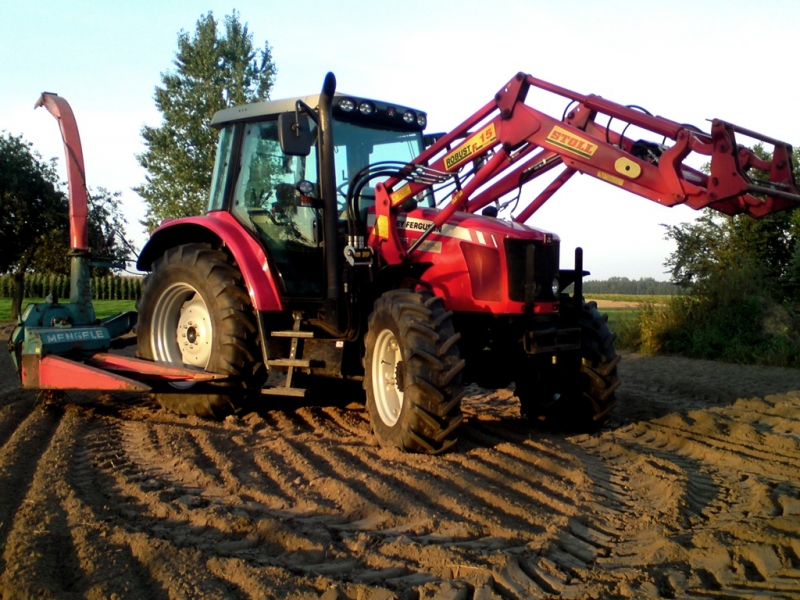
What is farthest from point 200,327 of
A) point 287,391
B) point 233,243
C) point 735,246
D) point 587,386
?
point 735,246

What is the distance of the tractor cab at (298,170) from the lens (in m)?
5.97

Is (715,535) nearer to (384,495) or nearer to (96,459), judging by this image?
(384,495)

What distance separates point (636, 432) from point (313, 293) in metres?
2.82

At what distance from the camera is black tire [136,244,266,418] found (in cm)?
601

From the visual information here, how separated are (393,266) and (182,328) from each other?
2.20 meters

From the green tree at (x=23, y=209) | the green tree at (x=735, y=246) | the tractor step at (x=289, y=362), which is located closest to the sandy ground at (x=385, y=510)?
the tractor step at (x=289, y=362)

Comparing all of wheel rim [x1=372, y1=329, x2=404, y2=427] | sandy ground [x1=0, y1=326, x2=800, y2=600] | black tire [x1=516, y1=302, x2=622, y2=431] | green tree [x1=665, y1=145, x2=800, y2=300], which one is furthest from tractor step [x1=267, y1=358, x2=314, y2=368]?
green tree [x1=665, y1=145, x2=800, y2=300]

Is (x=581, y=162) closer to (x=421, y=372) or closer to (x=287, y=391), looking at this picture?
(x=421, y=372)

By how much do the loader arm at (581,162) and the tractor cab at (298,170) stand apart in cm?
40

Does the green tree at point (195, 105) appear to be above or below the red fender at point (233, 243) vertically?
above

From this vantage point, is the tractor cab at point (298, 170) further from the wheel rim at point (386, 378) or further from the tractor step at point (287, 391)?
the wheel rim at point (386, 378)

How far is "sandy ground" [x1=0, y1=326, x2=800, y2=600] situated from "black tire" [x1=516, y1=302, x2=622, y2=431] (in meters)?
0.20

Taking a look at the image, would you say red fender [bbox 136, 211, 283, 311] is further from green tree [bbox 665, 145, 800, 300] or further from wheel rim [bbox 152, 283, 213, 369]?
green tree [bbox 665, 145, 800, 300]

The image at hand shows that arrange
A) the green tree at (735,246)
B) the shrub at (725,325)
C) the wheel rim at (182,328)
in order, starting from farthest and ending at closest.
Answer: the green tree at (735,246)
the shrub at (725,325)
the wheel rim at (182,328)
